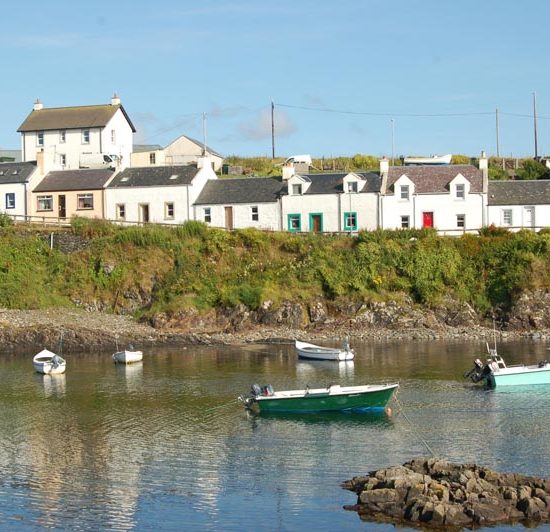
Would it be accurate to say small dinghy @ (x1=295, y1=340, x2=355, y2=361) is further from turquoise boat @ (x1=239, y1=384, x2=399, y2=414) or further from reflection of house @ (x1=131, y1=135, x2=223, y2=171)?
reflection of house @ (x1=131, y1=135, x2=223, y2=171)

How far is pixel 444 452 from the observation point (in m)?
32.8

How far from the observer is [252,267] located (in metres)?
70.1

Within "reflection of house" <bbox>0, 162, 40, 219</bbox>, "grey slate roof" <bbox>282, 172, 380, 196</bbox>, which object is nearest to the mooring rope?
"grey slate roof" <bbox>282, 172, 380, 196</bbox>

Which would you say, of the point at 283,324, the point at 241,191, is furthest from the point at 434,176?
the point at 283,324

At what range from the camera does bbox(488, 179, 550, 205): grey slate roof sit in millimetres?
73000

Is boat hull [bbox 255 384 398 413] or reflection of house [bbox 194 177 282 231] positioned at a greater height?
reflection of house [bbox 194 177 282 231]

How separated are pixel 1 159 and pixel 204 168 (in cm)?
3273

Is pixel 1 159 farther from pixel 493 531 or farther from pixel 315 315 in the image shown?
pixel 493 531

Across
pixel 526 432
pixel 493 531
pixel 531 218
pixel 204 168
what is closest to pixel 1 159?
pixel 204 168

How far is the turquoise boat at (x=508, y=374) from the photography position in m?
45.5

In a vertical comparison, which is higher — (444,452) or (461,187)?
(461,187)

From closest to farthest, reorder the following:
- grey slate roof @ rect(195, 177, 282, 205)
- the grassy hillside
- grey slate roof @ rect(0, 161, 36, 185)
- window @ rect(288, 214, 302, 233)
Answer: the grassy hillside, window @ rect(288, 214, 302, 233), grey slate roof @ rect(195, 177, 282, 205), grey slate roof @ rect(0, 161, 36, 185)

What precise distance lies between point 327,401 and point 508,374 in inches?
403

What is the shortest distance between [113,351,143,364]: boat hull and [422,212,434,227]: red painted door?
27.3 meters
